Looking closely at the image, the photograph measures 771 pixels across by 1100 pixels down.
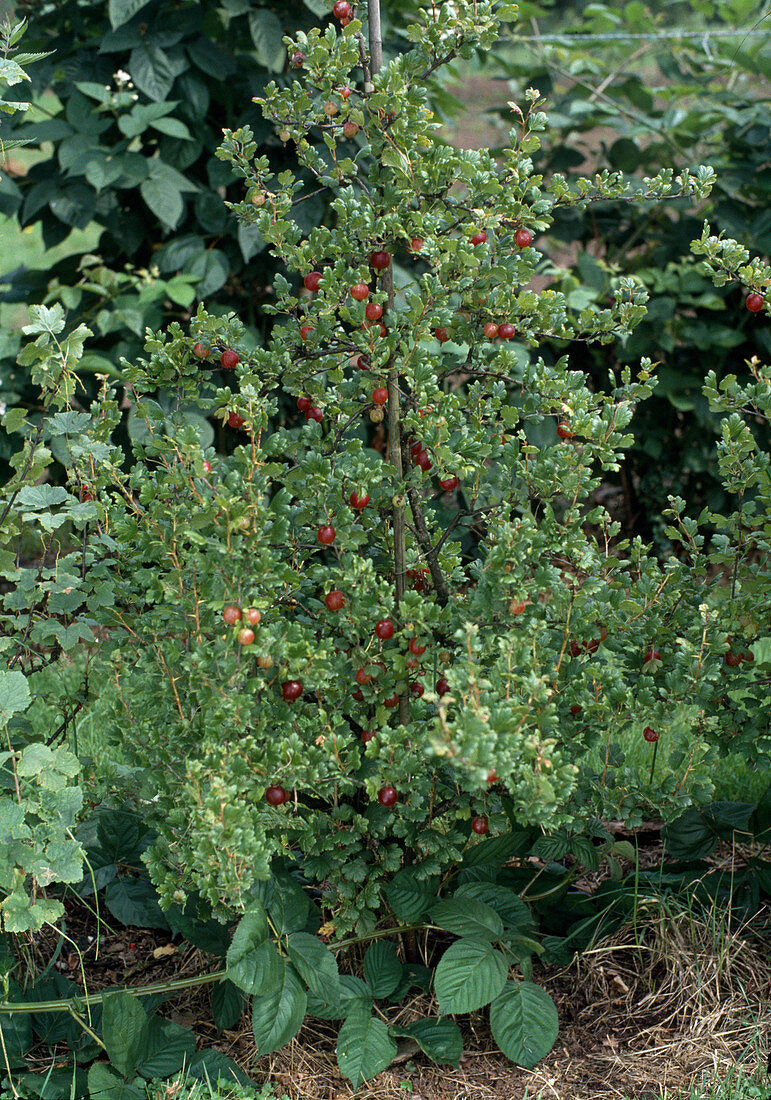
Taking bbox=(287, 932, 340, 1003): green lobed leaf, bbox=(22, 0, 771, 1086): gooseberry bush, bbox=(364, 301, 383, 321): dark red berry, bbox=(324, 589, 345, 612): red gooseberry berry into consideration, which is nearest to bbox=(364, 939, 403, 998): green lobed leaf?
bbox=(22, 0, 771, 1086): gooseberry bush

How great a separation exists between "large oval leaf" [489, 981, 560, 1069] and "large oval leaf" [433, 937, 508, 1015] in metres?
0.06

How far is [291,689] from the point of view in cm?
161

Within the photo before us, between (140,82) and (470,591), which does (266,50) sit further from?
(470,591)

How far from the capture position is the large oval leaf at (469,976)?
161cm

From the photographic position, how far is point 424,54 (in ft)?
5.51

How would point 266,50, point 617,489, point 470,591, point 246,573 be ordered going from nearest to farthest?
point 246,573
point 470,591
point 266,50
point 617,489

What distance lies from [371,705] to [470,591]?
0.25m

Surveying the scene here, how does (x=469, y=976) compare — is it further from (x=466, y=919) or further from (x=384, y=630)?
(x=384, y=630)

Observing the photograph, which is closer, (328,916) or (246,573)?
(246,573)

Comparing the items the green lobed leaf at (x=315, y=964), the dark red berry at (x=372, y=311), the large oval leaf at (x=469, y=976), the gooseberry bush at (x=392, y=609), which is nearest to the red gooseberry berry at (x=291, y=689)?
the gooseberry bush at (x=392, y=609)

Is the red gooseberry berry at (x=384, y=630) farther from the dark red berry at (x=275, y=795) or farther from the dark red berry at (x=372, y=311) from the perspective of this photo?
the dark red berry at (x=372, y=311)

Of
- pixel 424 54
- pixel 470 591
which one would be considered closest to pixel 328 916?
pixel 470 591

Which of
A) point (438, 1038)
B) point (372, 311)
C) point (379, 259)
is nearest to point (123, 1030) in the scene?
point (438, 1038)

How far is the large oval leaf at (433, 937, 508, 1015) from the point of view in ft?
5.27
